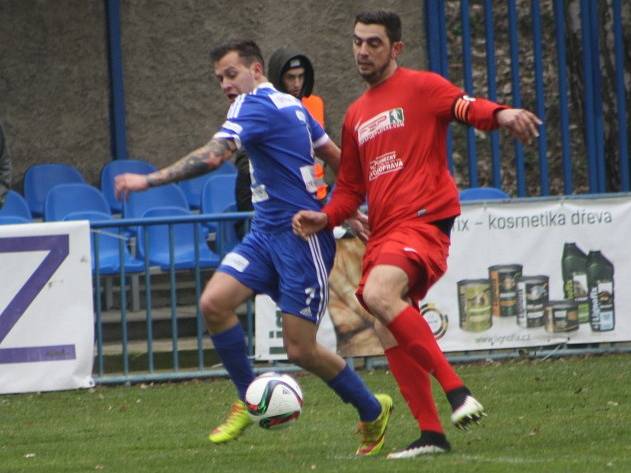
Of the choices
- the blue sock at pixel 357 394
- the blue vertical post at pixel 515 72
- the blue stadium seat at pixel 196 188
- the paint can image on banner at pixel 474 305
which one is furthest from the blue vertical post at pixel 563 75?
the blue sock at pixel 357 394

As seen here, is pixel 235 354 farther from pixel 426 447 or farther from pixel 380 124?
pixel 380 124

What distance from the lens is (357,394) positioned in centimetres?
789

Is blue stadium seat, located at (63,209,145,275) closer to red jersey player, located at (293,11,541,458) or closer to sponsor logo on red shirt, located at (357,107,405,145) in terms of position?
red jersey player, located at (293,11,541,458)

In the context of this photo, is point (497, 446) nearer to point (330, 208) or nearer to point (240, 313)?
point (330, 208)

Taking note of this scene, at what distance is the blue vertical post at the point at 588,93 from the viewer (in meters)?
14.7

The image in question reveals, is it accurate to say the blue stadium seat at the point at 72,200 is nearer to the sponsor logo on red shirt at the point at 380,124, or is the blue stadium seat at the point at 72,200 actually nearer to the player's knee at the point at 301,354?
the player's knee at the point at 301,354

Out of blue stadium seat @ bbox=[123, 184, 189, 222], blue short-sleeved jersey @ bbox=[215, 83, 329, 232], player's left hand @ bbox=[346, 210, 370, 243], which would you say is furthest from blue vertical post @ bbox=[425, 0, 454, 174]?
blue short-sleeved jersey @ bbox=[215, 83, 329, 232]

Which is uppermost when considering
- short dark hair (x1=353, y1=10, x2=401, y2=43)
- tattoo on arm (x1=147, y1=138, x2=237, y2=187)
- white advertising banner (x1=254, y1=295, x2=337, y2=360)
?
short dark hair (x1=353, y1=10, x2=401, y2=43)

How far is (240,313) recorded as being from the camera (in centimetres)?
1290

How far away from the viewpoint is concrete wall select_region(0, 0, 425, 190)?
54.0ft

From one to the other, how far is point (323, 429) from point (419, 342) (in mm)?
1760

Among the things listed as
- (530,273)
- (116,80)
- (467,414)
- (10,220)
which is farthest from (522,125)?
(116,80)

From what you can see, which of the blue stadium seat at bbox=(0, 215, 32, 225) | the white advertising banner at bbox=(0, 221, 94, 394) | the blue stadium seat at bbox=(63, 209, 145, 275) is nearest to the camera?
the white advertising banner at bbox=(0, 221, 94, 394)

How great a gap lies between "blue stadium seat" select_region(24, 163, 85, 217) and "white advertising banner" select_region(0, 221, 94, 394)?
4.34 meters
